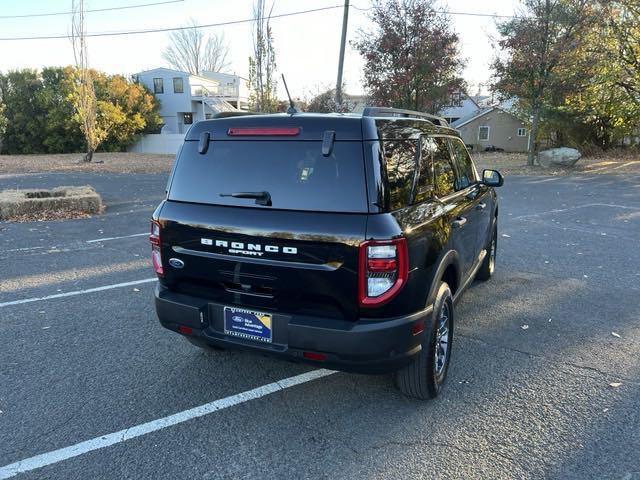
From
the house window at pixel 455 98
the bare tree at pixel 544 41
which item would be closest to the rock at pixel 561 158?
the bare tree at pixel 544 41

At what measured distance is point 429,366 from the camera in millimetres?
3070

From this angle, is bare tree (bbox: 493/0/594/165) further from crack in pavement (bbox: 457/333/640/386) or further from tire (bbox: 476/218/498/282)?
crack in pavement (bbox: 457/333/640/386)

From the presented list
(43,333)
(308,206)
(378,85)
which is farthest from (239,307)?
(378,85)

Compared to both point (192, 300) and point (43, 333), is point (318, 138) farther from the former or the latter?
point (43, 333)

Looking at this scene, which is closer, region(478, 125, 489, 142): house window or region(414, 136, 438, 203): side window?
region(414, 136, 438, 203): side window

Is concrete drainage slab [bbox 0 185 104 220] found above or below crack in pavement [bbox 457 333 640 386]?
above

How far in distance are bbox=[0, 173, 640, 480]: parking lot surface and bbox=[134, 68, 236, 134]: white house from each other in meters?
43.8

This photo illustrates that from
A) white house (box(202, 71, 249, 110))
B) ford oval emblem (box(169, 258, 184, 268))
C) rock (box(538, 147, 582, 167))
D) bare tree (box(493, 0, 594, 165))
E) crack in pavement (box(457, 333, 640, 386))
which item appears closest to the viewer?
ford oval emblem (box(169, 258, 184, 268))

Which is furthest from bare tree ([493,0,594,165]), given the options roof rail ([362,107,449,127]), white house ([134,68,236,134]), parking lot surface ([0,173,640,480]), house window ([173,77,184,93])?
house window ([173,77,184,93])

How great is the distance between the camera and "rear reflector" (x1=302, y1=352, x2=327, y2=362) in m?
2.75

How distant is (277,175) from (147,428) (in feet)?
5.81

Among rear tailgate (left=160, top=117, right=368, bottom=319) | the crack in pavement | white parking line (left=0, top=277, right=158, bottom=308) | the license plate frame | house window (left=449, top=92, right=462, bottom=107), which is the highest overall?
house window (left=449, top=92, right=462, bottom=107)

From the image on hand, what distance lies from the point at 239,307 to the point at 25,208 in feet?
30.1

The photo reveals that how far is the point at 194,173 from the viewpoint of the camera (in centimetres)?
324
